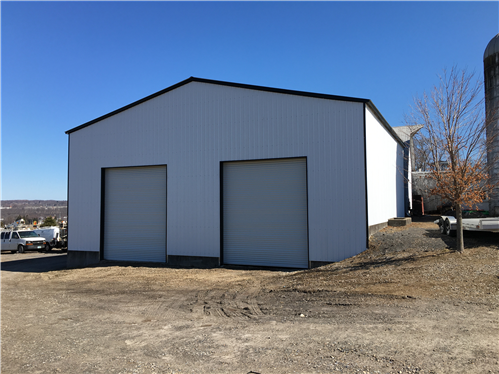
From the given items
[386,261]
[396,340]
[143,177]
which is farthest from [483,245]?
[143,177]

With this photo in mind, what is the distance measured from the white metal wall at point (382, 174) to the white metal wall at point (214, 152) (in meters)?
1.12

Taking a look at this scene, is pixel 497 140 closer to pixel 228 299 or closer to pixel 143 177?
pixel 228 299

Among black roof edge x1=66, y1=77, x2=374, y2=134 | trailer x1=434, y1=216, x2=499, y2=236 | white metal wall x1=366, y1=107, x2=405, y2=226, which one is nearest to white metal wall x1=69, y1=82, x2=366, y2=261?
black roof edge x1=66, y1=77, x2=374, y2=134

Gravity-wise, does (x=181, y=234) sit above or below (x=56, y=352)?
above

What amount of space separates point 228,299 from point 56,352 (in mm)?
4278

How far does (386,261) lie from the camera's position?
37.9 ft

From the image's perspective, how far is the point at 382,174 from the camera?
17.1 meters

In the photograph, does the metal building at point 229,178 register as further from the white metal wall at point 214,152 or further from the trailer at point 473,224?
the trailer at point 473,224

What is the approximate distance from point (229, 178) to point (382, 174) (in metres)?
7.00

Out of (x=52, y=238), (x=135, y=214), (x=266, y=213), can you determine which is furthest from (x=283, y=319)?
(x=52, y=238)

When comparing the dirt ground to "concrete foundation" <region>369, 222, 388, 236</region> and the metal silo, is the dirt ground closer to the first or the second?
"concrete foundation" <region>369, 222, 388, 236</region>

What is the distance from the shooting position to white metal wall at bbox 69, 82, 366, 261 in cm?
1354

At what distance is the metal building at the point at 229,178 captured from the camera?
13.7 m

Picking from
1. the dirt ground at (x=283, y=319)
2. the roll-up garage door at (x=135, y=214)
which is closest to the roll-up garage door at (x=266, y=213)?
the dirt ground at (x=283, y=319)
